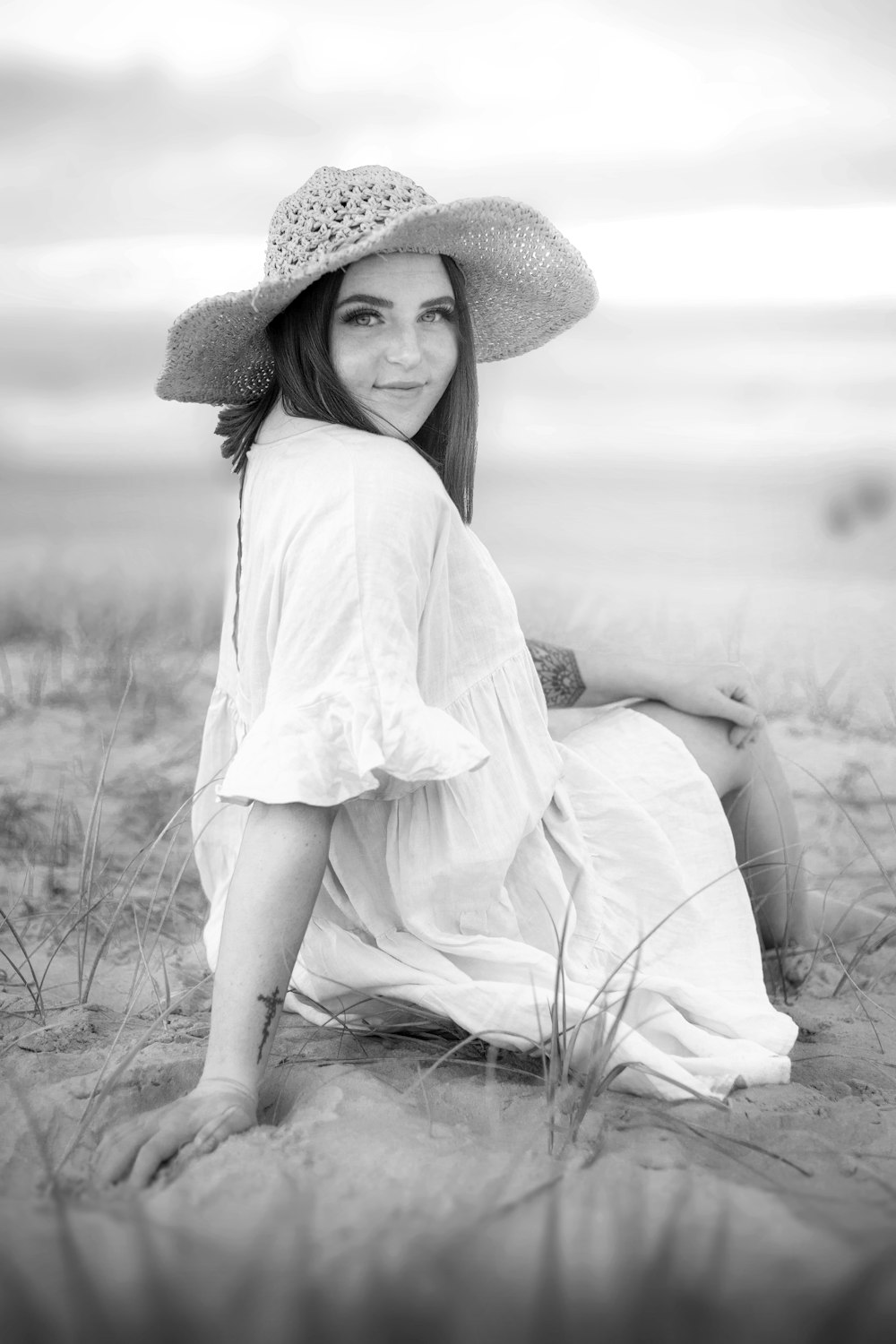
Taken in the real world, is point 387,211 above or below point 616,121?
below

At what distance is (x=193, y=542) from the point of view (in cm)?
533

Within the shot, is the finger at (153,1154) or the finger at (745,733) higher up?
the finger at (745,733)

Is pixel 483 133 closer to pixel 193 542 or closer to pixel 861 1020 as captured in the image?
pixel 193 542

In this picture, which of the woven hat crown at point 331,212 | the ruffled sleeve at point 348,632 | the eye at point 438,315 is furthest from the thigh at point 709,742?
the woven hat crown at point 331,212

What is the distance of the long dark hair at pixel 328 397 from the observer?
5.49 feet

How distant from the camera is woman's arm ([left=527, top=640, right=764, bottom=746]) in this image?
207 centimetres

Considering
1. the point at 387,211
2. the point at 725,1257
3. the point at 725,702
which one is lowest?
the point at 725,1257

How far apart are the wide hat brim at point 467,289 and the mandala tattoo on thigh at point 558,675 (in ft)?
1.89

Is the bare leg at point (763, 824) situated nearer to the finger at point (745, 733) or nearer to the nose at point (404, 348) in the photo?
the finger at point (745, 733)

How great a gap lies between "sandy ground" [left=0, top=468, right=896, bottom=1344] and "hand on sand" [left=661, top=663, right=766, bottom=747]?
48cm

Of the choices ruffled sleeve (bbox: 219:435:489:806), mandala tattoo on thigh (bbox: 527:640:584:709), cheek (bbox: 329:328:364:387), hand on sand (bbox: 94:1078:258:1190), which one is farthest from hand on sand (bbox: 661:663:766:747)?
hand on sand (bbox: 94:1078:258:1190)

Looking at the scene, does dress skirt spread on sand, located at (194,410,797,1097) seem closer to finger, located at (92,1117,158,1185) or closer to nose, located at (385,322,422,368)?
nose, located at (385,322,422,368)

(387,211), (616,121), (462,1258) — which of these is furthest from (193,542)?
(462,1258)

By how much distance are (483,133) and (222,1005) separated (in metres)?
5.30
